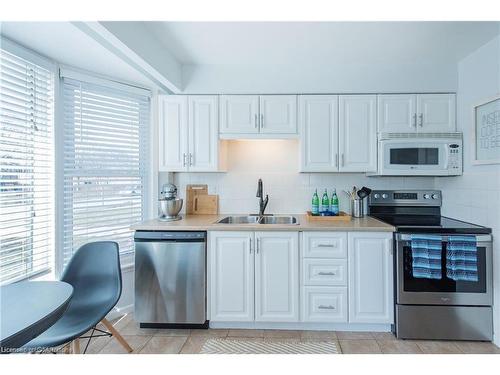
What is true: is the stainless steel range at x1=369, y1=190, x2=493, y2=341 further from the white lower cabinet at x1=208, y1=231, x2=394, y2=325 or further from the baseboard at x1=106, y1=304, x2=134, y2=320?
the baseboard at x1=106, y1=304, x2=134, y2=320

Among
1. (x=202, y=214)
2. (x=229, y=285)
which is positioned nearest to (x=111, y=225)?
(x=202, y=214)

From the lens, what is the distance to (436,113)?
2.53 metres

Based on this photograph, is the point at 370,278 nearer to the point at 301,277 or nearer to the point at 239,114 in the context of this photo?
the point at 301,277

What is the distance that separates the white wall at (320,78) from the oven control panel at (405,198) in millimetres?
994

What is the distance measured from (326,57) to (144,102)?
72.2 inches

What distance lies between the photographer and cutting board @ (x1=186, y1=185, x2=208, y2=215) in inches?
116

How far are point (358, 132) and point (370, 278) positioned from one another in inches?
51.7

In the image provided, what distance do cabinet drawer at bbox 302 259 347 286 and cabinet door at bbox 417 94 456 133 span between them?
1.49 m

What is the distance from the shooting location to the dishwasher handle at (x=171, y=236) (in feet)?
7.47

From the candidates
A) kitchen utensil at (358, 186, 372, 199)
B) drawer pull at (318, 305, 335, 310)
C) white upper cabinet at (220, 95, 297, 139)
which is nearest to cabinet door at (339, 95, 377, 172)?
kitchen utensil at (358, 186, 372, 199)

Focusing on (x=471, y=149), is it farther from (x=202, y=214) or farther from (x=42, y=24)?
(x=42, y=24)

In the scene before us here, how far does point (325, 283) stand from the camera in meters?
2.28

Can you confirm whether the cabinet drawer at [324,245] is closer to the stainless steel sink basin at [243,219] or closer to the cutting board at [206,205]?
the stainless steel sink basin at [243,219]

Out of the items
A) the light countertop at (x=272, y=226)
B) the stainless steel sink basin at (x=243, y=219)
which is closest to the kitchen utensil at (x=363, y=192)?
the light countertop at (x=272, y=226)
